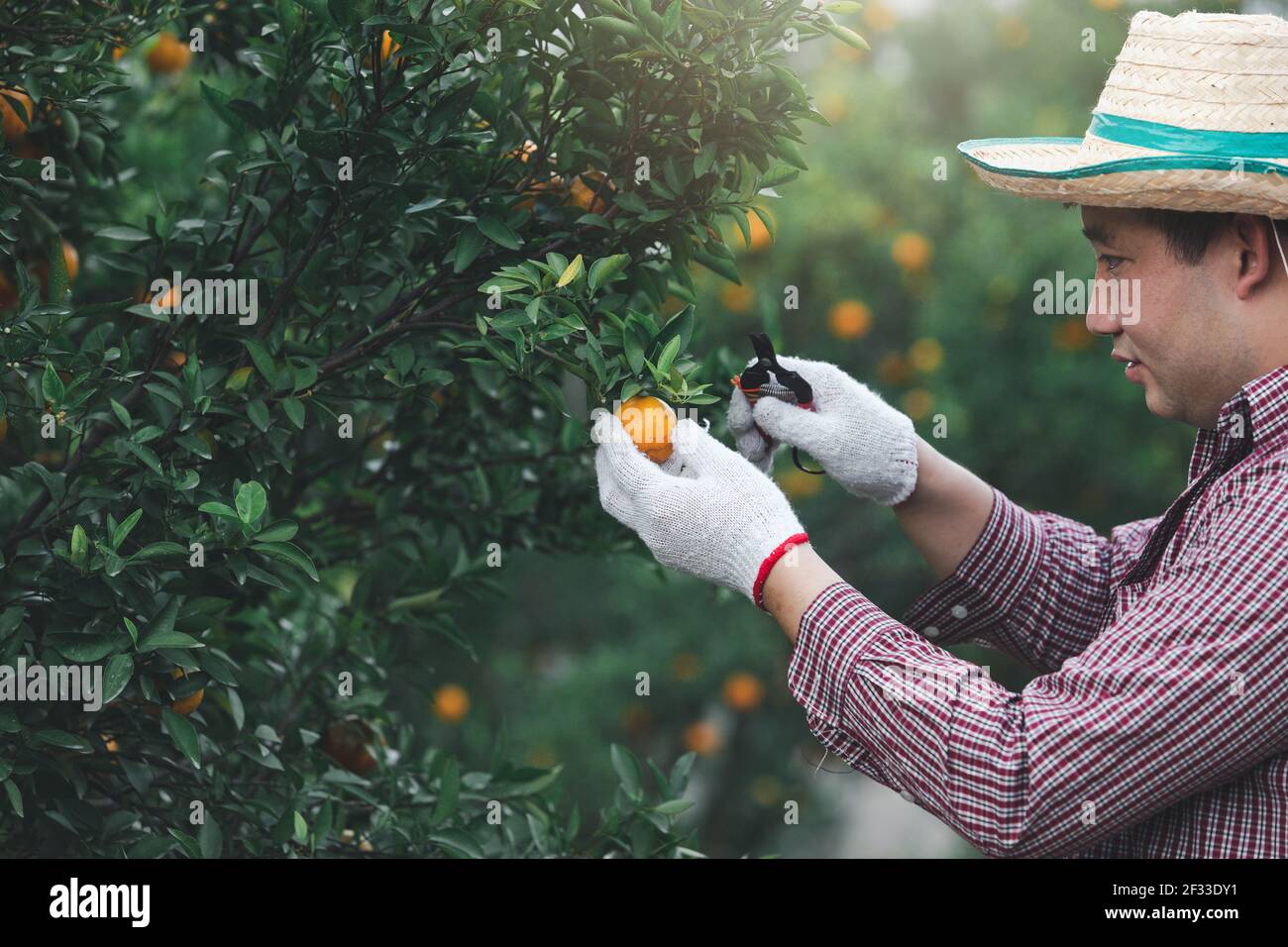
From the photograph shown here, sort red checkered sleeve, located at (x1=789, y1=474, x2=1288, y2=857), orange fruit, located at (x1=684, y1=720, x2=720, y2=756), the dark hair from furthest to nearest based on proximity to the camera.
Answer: orange fruit, located at (x1=684, y1=720, x2=720, y2=756), the dark hair, red checkered sleeve, located at (x1=789, y1=474, x2=1288, y2=857)

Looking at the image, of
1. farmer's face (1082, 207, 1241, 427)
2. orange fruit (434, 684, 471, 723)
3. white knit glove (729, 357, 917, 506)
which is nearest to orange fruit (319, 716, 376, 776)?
white knit glove (729, 357, 917, 506)

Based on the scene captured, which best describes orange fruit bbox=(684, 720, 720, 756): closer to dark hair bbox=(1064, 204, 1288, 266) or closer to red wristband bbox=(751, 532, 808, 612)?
red wristband bbox=(751, 532, 808, 612)

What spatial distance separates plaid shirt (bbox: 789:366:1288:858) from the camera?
128 cm

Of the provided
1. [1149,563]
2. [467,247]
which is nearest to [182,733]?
[467,247]

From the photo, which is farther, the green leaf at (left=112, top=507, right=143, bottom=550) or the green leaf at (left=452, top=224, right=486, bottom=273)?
the green leaf at (left=452, top=224, right=486, bottom=273)

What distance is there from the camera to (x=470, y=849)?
1.77 metres

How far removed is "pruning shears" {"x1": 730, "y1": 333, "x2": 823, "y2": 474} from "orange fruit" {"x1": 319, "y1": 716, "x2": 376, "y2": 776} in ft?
2.86

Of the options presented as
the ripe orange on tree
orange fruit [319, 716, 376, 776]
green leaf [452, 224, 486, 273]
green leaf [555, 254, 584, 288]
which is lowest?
orange fruit [319, 716, 376, 776]

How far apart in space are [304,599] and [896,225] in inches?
110

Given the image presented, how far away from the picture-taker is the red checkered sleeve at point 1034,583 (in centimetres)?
196

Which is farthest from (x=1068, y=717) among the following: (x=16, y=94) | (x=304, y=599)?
(x=16, y=94)

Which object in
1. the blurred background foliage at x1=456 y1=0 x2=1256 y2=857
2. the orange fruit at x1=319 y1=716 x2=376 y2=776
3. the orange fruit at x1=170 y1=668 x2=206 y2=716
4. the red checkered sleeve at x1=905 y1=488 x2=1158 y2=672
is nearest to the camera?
the orange fruit at x1=170 y1=668 x2=206 y2=716

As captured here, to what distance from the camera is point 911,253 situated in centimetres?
430

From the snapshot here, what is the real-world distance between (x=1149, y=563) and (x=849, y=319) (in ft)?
8.70
